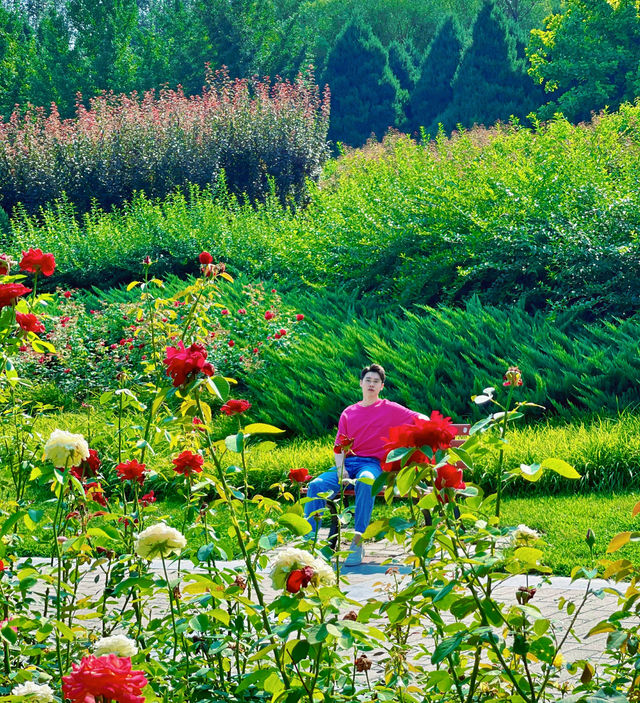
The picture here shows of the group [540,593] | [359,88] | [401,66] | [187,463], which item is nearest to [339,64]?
[359,88]

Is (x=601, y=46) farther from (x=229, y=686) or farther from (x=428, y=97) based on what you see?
(x=229, y=686)

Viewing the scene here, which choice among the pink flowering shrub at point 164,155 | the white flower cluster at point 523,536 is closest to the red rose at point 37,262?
the white flower cluster at point 523,536

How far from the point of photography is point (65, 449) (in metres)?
2.15

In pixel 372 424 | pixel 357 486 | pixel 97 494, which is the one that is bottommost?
pixel 357 486

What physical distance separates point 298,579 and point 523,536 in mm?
625

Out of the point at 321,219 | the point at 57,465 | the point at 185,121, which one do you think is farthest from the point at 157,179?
the point at 57,465

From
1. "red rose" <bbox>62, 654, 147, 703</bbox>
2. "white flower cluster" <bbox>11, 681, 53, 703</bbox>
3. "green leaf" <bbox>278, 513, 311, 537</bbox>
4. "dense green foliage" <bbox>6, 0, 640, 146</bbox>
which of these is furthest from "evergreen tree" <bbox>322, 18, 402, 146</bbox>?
"red rose" <bbox>62, 654, 147, 703</bbox>

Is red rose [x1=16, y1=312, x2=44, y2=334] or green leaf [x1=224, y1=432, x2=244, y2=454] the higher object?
red rose [x1=16, y1=312, x2=44, y2=334]

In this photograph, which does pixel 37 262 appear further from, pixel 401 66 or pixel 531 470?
pixel 401 66

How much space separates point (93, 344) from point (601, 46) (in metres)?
24.4

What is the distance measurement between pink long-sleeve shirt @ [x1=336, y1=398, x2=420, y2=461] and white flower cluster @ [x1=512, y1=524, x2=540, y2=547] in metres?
3.90

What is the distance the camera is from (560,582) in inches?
193

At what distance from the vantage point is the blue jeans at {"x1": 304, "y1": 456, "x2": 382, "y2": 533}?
555 cm

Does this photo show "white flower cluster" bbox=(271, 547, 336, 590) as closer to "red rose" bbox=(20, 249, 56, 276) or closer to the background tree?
"red rose" bbox=(20, 249, 56, 276)
